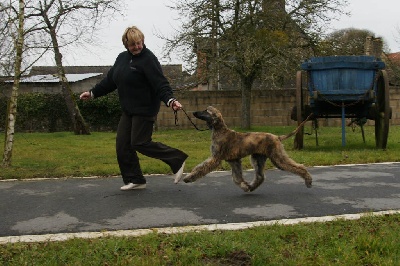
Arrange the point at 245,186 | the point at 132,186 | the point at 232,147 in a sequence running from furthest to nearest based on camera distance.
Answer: the point at 132,186 → the point at 245,186 → the point at 232,147

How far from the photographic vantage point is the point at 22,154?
1245cm

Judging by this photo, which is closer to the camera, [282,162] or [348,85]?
[282,162]

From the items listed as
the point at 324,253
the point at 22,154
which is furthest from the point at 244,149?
the point at 22,154

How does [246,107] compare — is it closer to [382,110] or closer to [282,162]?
[382,110]

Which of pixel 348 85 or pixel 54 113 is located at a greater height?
pixel 348 85

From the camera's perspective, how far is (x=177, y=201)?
582 centimetres

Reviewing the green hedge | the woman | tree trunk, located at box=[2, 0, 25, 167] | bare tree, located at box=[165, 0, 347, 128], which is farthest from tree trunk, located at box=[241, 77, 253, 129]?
the woman

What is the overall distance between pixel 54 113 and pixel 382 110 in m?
18.7

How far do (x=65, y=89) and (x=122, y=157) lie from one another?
16946 mm

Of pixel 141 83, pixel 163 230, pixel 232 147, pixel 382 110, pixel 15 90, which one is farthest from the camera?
pixel 382 110

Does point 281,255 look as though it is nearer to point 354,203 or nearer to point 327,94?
point 354,203

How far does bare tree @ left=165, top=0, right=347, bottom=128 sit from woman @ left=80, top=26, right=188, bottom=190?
44.9ft

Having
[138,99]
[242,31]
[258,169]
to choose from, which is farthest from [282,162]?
[242,31]

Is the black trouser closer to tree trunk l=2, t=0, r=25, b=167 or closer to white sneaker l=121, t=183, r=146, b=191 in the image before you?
white sneaker l=121, t=183, r=146, b=191
